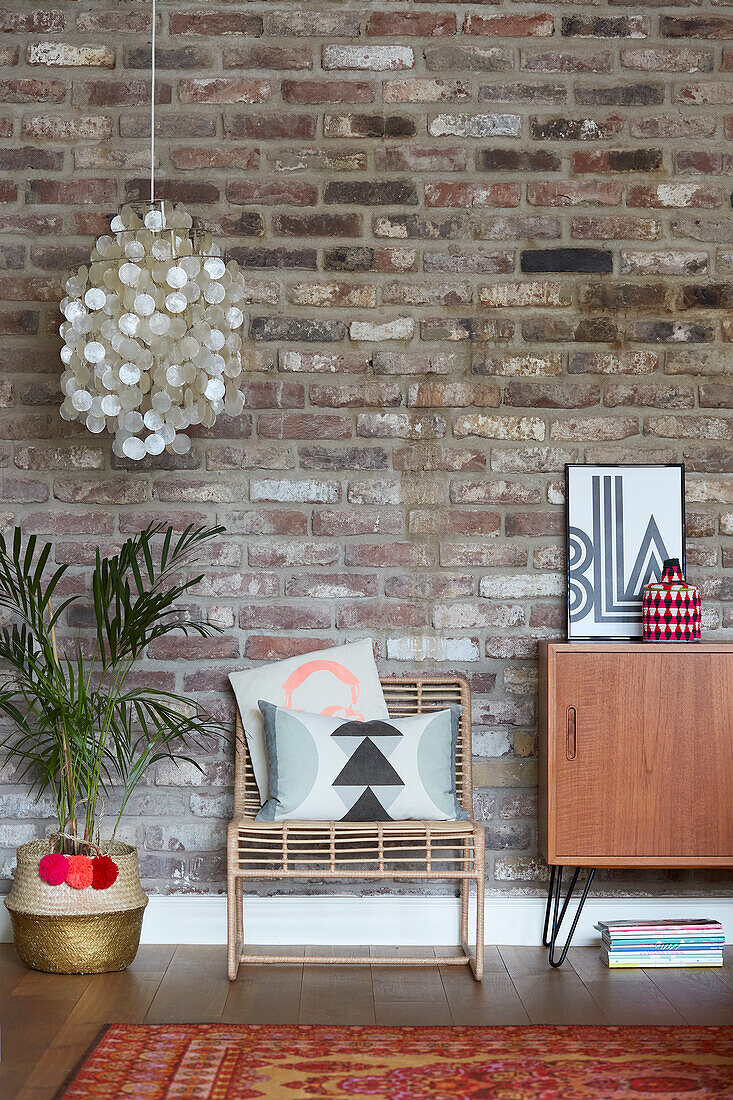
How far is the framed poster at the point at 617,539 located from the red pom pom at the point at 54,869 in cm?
161

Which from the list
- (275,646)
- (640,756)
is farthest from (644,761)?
(275,646)

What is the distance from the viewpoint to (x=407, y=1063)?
2.30 m

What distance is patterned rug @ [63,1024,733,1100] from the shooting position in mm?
2150

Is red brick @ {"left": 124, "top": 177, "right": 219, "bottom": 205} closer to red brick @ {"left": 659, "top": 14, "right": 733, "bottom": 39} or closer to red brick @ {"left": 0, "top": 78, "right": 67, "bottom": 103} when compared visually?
red brick @ {"left": 0, "top": 78, "right": 67, "bottom": 103}

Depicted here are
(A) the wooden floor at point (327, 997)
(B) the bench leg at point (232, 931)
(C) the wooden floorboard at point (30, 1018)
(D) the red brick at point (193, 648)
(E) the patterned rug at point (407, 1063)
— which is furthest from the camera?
(D) the red brick at point (193, 648)

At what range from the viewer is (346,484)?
3354 millimetres

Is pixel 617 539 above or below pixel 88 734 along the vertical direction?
above

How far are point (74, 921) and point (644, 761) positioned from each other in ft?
5.27

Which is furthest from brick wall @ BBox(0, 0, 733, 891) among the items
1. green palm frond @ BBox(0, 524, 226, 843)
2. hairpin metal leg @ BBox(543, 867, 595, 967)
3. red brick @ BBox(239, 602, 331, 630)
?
hairpin metal leg @ BBox(543, 867, 595, 967)

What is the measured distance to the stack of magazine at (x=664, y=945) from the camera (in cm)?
305

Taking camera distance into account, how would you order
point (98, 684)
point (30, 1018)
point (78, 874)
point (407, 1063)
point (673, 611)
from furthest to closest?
point (98, 684) < point (673, 611) < point (78, 874) < point (30, 1018) < point (407, 1063)

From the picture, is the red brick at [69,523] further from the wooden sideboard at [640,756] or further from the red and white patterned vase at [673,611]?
the red and white patterned vase at [673,611]

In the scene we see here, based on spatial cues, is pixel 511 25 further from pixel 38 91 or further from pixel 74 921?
pixel 74 921

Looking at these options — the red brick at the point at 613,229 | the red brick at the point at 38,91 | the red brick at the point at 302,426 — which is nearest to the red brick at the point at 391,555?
the red brick at the point at 302,426
